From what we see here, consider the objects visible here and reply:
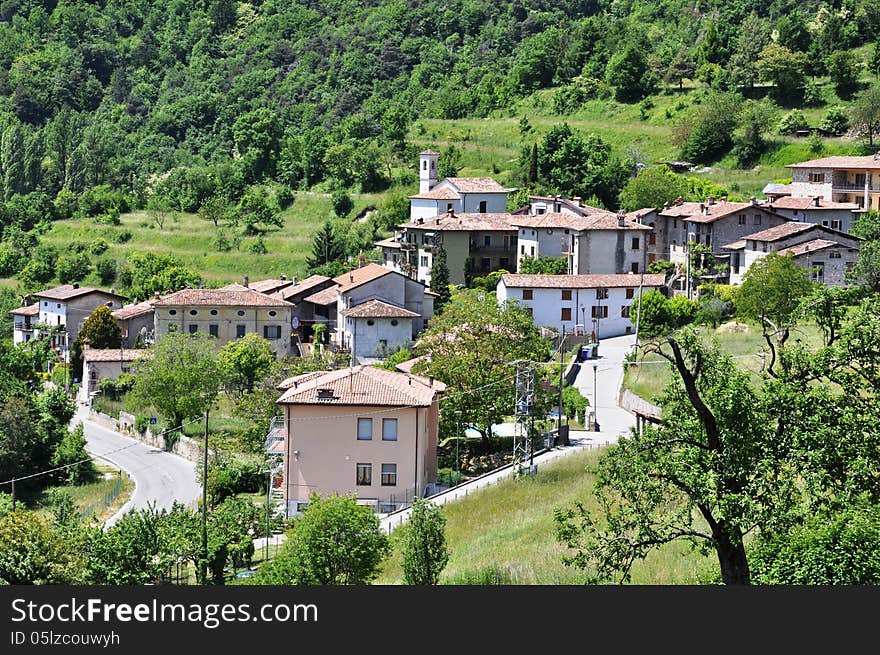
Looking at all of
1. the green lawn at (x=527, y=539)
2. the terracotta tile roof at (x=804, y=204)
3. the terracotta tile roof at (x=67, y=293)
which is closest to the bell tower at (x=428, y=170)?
the terracotta tile roof at (x=67, y=293)

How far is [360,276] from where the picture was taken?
6562 cm

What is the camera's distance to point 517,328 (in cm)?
4969

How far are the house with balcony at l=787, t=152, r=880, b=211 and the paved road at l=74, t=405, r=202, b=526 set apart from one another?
3353 cm

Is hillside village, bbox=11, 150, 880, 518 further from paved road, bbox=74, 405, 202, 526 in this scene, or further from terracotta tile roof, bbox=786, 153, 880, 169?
paved road, bbox=74, 405, 202, 526

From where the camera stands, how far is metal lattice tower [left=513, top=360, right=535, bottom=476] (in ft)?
136

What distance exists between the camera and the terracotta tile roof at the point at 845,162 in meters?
69.3

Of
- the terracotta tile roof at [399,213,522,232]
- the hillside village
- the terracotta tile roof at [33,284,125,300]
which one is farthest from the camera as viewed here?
the terracotta tile roof at [33,284,125,300]

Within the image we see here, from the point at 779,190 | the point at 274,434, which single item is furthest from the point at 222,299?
the point at 779,190

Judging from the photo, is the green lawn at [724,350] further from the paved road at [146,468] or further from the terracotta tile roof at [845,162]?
the terracotta tile roof at [845,162]

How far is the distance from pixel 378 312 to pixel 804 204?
20.1 meters

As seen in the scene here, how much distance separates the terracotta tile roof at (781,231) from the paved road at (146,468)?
25.2 m

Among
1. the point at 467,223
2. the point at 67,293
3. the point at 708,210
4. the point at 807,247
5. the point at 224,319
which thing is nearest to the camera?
the point at 807,247

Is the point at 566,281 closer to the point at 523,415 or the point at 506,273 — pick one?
the point at 506,273

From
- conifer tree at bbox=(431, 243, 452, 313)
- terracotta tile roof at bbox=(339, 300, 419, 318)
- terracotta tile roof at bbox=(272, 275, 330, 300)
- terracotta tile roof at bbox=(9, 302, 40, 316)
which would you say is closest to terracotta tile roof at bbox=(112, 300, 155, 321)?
terracotta tile roof at bbox=(9, 302, 40, 316)
